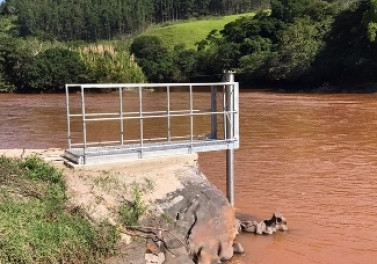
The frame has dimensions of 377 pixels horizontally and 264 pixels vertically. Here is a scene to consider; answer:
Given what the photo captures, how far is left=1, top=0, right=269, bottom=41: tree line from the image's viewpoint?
3962 inches

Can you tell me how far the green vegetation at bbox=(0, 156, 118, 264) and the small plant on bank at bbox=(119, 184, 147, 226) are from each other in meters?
0.39

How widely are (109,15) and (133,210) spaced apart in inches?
3762

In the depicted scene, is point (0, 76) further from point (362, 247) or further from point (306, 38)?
point (362, 247)

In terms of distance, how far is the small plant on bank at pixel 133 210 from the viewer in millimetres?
7809

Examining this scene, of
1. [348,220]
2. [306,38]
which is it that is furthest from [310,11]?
[348,220]

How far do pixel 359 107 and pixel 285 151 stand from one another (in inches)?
614

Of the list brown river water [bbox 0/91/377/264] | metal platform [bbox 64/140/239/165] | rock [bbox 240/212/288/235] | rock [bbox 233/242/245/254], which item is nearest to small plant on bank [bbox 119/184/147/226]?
metal platform [bbox 64/140/239/165]

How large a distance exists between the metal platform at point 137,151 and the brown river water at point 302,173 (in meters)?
1.85

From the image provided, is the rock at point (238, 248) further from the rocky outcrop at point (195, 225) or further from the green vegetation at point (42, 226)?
the green vegetation at point (42, 226)

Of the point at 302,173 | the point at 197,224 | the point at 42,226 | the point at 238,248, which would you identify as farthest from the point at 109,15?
the point at 42,226

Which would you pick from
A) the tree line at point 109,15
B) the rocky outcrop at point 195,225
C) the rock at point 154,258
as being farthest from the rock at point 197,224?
the tree line at point 109,15

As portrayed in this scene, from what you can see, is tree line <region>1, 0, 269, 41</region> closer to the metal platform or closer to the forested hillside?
the forested hillside

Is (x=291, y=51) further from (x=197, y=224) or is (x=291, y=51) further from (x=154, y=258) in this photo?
(x=154, y=258)

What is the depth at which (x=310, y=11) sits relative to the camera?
6128 cm
